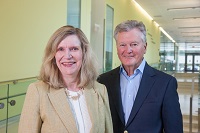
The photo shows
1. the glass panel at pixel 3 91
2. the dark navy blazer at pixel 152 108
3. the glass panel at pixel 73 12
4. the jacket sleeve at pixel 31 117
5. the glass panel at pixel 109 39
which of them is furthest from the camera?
the glass panel at pixel 109 39

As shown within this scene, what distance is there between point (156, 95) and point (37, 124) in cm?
88

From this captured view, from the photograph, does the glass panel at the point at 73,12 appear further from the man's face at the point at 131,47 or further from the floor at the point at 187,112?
the man's face at the point at 131,47

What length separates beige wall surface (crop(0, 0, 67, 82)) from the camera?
118 inches

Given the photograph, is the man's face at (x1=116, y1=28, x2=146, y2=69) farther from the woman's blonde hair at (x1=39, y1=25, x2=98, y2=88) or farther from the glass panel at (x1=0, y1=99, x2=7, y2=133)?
the glass panel at (x1=0, y1=99, x2=7, y2=133)

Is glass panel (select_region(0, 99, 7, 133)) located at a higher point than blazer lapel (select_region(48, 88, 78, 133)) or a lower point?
lower

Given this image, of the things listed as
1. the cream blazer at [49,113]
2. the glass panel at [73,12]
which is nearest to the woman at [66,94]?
the cream blazer at [49,113]

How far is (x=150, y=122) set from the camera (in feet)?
5.72

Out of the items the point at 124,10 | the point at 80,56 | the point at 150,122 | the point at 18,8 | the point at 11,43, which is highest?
the point at 124,10

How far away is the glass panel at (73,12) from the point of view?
4861 millimetres

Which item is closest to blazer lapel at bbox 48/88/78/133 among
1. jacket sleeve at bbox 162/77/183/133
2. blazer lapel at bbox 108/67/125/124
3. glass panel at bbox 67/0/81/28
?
blazer lapel at bbox 108/67/125/124

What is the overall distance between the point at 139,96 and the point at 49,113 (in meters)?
0.70

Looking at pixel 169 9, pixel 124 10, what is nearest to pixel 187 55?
pixel 169 9

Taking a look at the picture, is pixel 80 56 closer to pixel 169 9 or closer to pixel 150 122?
pixel 150 122

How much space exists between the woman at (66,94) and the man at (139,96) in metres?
0.24
